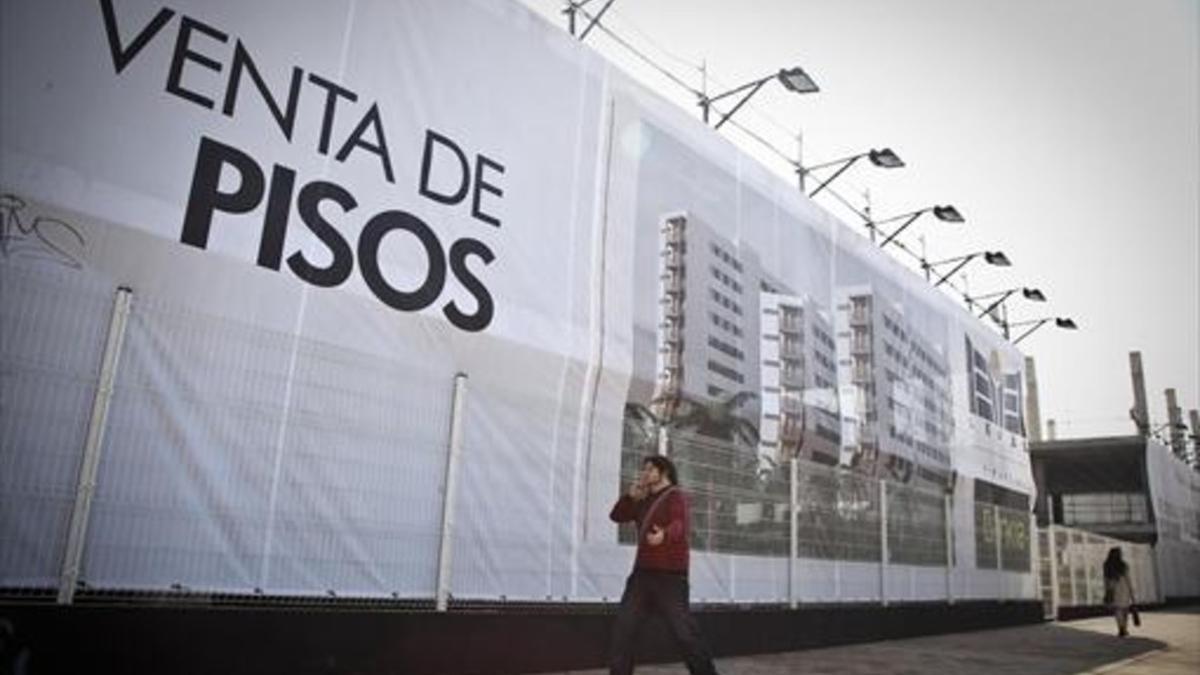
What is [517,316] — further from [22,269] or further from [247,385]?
[22,269]

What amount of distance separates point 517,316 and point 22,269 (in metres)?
3.35

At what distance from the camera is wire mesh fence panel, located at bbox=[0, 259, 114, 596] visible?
4.25m

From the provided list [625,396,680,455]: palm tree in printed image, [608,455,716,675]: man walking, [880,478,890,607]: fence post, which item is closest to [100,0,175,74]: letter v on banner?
[608,455,716,675]: man walking

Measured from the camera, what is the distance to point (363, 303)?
587 centimetres

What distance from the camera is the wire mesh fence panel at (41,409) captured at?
4.25 meters

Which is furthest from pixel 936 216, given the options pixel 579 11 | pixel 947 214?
pixel 579 11

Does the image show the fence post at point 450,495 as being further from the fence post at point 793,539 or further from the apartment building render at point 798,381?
the fence post at point 793,539

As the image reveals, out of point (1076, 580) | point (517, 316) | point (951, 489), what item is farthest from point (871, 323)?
point (1076, 580)

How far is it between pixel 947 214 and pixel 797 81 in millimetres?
5038

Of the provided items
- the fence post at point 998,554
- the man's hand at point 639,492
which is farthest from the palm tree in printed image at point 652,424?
the fence post at point 998,554

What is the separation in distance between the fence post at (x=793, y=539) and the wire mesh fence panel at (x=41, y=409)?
7.21 meters

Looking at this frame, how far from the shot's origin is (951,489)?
14.3 m

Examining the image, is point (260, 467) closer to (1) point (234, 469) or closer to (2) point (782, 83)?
(1) point (234, 469)

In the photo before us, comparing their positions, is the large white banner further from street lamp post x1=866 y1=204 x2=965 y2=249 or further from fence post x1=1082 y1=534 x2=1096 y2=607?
fence post x1=1082 y1=534 x2=1096 y2=607
